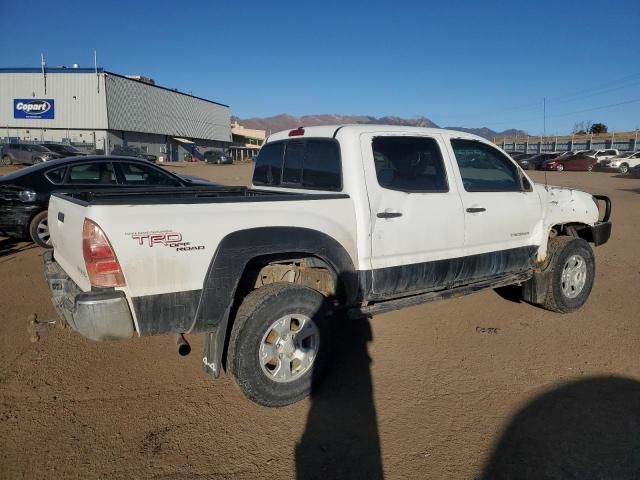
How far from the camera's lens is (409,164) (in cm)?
413

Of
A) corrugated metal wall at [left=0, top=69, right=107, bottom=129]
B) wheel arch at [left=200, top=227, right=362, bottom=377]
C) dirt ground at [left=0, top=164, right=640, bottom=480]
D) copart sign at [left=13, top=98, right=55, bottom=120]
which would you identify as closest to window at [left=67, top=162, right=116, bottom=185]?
dirt ground at [left=0, top=164, right=640, bottom=480]

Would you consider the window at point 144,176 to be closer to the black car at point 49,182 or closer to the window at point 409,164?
the black car at point 49,182

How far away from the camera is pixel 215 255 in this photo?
3070mm

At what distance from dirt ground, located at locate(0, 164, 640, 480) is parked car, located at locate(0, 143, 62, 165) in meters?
30.0

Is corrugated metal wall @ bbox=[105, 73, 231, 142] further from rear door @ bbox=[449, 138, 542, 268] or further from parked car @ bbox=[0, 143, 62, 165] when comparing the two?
rear door @ bbox=[449, 138, 542, 268]

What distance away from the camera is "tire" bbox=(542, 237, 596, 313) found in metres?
5.09

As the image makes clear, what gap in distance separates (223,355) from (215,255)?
2.46 feet

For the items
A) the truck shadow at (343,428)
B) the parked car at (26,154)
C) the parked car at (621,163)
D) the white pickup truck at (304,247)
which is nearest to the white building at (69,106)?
the parked car at (26,154)

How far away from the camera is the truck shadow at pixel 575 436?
109 inches

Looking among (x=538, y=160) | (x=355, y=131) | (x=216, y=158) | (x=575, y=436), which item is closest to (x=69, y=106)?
(x=216, y=158)

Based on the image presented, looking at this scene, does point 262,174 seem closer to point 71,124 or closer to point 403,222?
point 403,222

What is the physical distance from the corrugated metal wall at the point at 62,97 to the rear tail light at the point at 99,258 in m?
54.7

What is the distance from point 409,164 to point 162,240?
2.18 m

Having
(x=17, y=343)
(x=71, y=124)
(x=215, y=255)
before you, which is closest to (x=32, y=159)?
(x=71, y=124)
